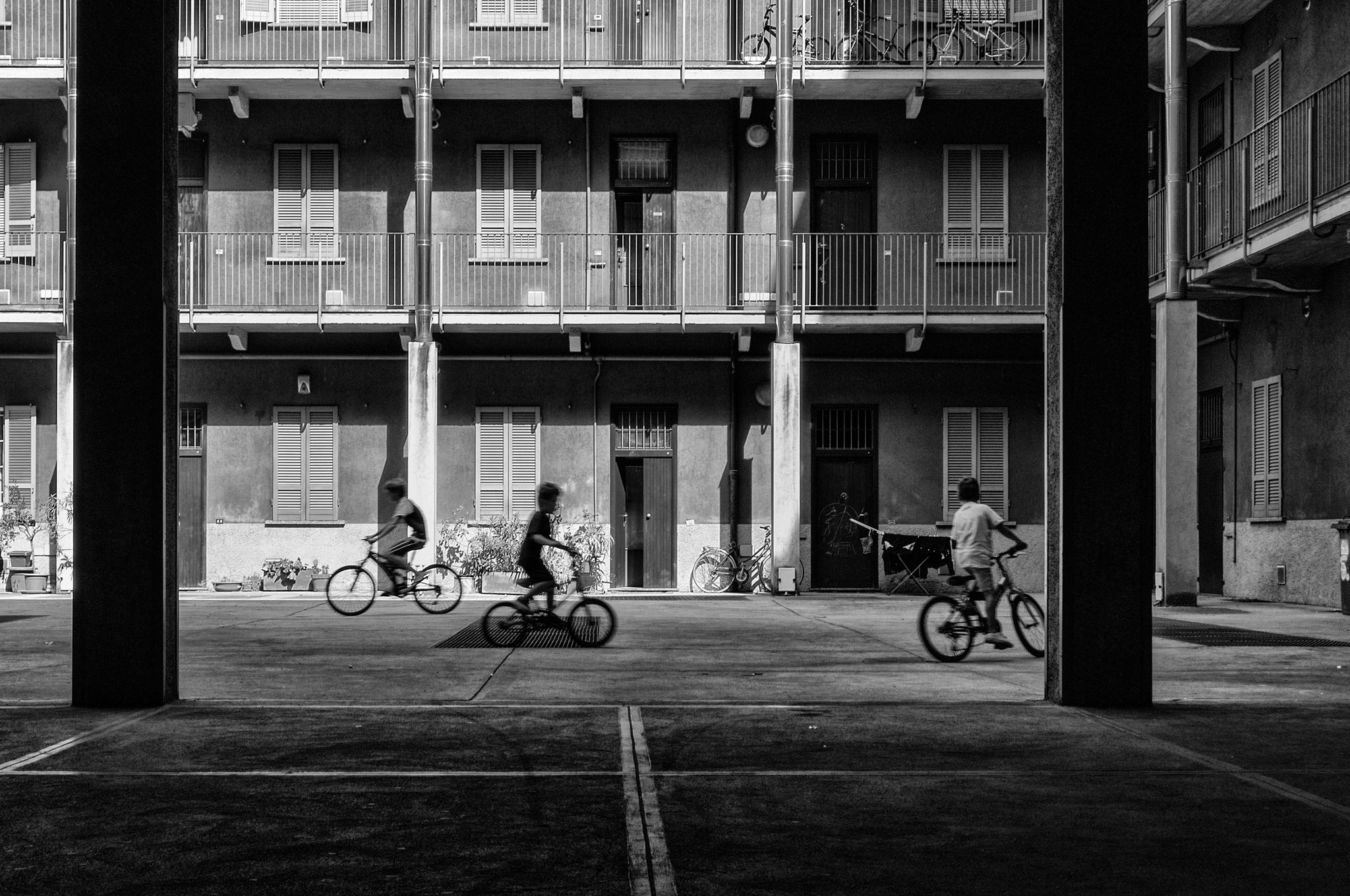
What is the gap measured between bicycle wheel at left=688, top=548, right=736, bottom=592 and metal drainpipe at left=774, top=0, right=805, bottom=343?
148 inches

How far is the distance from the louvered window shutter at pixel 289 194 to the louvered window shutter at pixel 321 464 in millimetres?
2868

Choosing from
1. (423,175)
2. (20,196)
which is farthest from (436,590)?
(20,196)

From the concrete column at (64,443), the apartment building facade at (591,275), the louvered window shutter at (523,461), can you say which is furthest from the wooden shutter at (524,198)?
the concrete column at (64,443)

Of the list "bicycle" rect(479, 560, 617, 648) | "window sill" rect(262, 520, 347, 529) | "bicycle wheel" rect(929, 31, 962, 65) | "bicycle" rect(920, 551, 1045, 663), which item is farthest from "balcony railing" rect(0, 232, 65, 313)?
"bicycle" rect(920, 551, 1045, 663)

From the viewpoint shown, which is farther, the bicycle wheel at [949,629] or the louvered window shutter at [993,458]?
the louvered window shutter at [993,458]

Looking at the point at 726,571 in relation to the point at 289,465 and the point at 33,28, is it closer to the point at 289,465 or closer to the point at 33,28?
the point at 289,465

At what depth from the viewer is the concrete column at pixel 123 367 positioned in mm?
8703

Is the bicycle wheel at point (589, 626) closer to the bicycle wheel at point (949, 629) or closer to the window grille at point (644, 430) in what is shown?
the bicycle wheel at point (949, 629)

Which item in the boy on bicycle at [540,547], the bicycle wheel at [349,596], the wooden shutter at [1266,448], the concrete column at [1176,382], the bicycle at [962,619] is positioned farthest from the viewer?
the wooden shutter at [1266,448]

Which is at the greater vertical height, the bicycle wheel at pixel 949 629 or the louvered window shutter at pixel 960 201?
the louvered window shutter at pixel 960 201

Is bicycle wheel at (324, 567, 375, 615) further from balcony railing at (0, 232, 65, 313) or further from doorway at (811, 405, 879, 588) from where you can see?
balcony railing at (0, 232, 65, 313)

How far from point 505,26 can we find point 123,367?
16645mm

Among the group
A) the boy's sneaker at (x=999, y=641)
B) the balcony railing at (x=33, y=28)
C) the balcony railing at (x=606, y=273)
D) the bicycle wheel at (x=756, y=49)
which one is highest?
the balcony railing at (x=33, y=28)

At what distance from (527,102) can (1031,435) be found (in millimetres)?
10506
